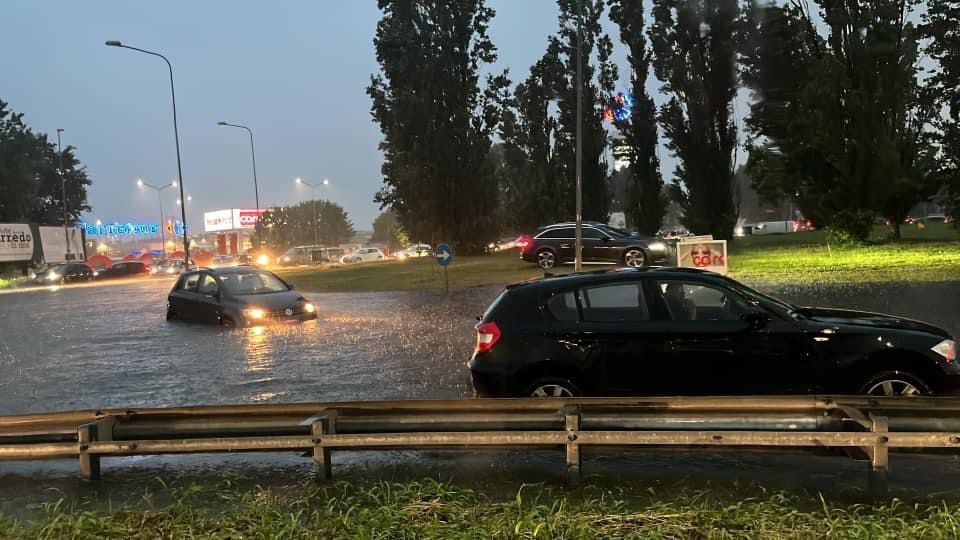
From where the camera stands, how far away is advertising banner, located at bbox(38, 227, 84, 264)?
54031 millimetres

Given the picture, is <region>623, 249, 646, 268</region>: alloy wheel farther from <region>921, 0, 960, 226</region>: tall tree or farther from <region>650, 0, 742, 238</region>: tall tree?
<region>921, 0, 960, 226</region>: tall tree

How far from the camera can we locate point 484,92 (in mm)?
40656

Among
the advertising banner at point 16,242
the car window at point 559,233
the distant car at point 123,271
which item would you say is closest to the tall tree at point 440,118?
the car window at point 559,233

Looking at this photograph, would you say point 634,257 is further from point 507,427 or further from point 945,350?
point 507,427

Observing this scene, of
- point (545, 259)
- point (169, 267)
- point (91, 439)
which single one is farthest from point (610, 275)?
point (169, 267)

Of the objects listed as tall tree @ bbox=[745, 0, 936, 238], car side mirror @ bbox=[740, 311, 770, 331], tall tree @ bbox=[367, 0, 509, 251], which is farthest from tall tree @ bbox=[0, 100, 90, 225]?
car side mirror @ bbox=[740, 311, 770, 331]

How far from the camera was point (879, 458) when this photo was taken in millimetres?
4586

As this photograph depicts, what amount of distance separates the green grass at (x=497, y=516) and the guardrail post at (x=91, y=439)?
495 millimetres

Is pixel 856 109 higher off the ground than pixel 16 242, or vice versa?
pixel 856 109

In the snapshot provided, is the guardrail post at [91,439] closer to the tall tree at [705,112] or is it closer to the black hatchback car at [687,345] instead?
the black hatchback car at [687,345]

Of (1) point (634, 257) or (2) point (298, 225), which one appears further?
(2) point (298, 225)

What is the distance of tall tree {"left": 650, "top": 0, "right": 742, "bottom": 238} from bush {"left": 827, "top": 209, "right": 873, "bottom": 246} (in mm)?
4908

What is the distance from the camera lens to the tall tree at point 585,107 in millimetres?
41375

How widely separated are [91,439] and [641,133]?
112ft
